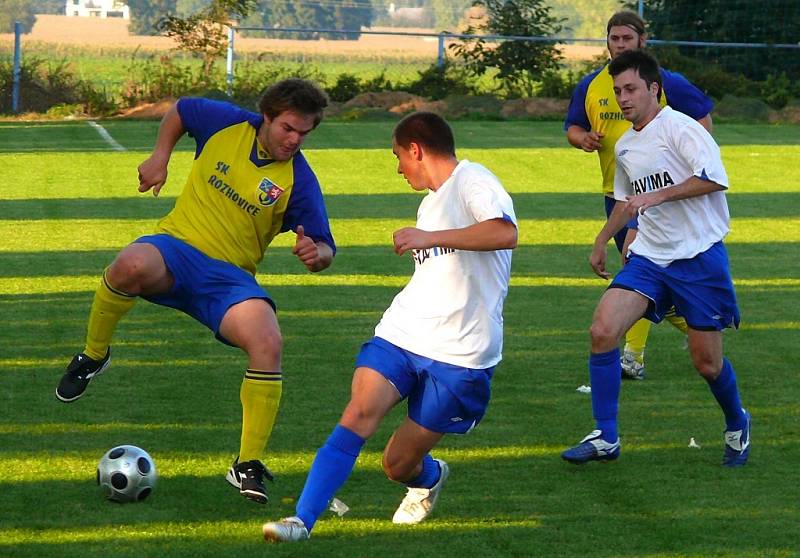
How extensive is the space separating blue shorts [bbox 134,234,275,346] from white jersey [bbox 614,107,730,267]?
1.97 m

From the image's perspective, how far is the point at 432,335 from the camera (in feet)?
18.0

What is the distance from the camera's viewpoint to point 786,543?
5.59 m

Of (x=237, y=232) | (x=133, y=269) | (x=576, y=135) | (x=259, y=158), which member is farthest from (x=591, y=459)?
(x=576, y=135)

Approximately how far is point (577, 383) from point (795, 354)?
186cm

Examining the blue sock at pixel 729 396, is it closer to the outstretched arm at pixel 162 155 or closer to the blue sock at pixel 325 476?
the blue sock at pixel 325 476

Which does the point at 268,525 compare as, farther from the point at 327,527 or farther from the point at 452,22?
the point at 452,22

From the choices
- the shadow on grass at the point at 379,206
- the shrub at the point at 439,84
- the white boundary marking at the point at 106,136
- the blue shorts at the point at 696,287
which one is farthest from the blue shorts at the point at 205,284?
the shrub at the point at 439,84

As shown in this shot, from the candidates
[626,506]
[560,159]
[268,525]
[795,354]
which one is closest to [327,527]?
[268,525]

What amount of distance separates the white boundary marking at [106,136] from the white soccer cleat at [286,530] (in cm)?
1908

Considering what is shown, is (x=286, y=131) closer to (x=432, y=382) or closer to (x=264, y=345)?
(x=264, y=345)

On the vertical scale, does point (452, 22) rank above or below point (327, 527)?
below

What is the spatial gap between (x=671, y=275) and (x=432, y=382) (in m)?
1.90

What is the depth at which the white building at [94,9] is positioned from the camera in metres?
95.1

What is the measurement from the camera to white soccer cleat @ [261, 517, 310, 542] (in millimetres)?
5258
